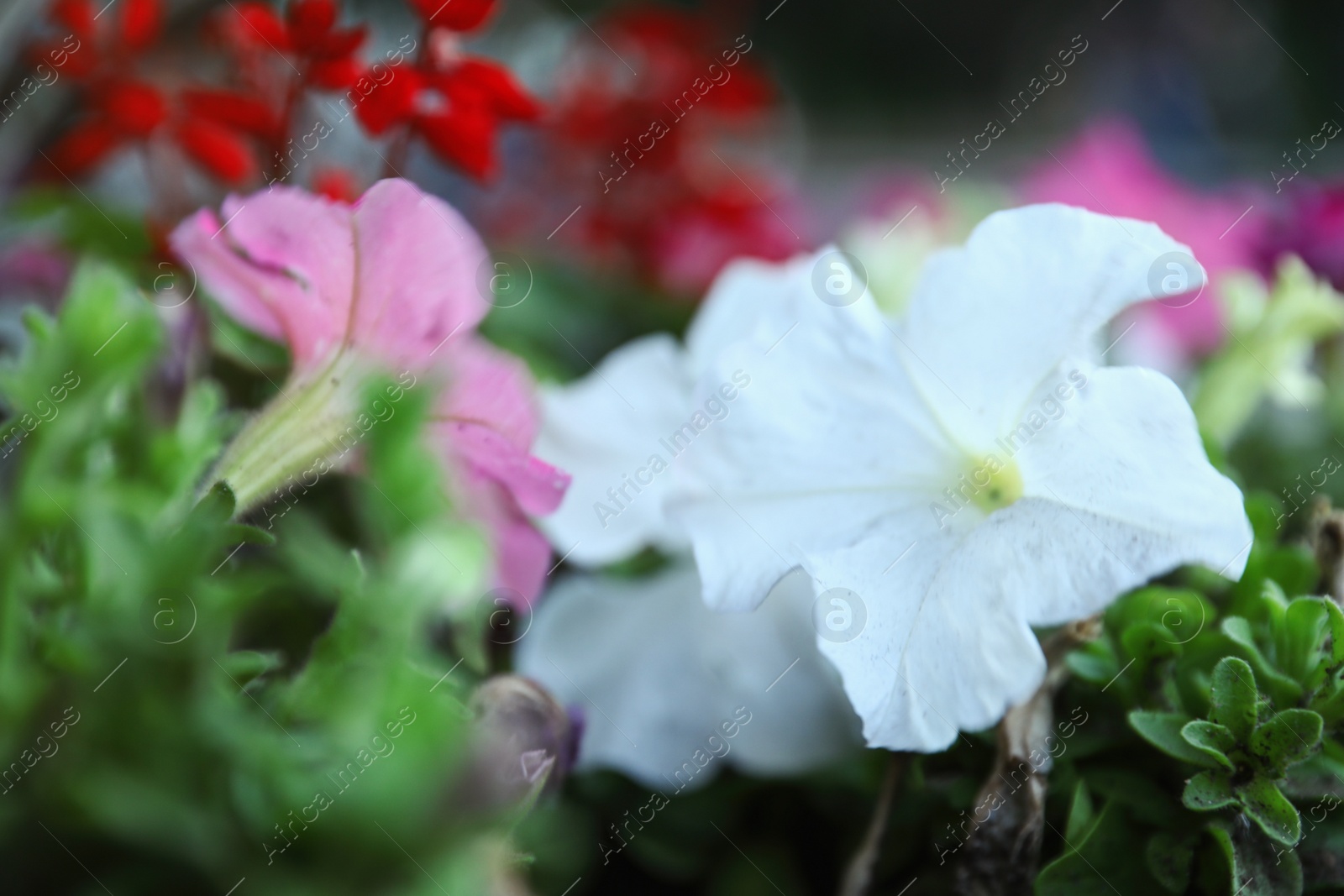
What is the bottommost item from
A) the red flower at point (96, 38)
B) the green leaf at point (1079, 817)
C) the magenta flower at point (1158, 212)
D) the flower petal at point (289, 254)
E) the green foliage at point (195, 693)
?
the magenta flower at point (1158, 212)

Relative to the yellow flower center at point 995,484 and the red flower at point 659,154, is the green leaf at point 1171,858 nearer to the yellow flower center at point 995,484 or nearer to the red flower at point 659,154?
the yellow flower center at point 995,484

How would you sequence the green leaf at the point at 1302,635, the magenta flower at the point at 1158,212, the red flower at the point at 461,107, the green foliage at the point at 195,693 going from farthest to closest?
the magenta flower at the point at 1158,212 < the red flower at the point at 461,107 < the green leaf at the point at 1302,635 < the green foliage at the point at 195,693

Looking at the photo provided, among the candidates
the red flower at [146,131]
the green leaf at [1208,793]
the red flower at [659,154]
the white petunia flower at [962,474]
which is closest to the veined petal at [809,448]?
the white petunia flower at [962,474]

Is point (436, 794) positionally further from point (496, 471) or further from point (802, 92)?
point (802, 92)

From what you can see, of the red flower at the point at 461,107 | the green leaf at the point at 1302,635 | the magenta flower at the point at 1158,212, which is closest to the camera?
the green leaf at the point at 1302,635

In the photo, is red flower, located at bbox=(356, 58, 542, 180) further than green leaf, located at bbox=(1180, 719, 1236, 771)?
Yes

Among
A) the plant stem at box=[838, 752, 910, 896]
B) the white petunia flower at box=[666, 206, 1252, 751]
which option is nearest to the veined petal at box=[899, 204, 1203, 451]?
the white petunia flower at box=[666, 206, 1252, 751]

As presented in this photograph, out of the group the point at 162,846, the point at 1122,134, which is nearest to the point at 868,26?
the point at 1122,134

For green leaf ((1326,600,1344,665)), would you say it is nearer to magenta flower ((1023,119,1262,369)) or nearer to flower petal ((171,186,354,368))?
flower petal ((171,186,354,368))
